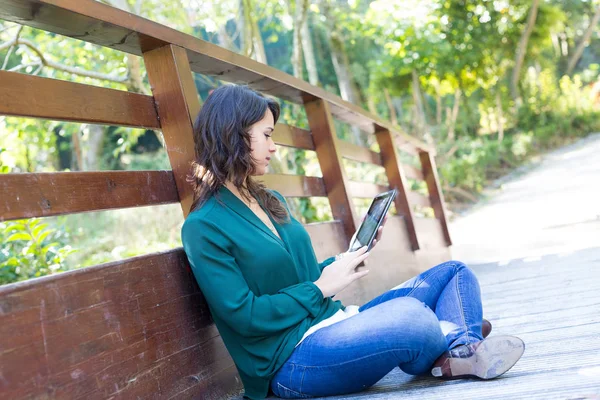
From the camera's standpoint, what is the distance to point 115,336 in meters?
1.87

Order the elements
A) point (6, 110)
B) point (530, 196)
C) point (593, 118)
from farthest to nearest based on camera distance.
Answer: point (593, 118)
point (530, 196)
point (6, 110)

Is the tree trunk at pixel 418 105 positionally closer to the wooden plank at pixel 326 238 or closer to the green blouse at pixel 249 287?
the wooden plank at pixel 326 238

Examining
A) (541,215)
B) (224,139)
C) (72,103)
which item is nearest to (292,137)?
(224,139)

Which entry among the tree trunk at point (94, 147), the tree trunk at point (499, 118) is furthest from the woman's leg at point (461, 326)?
the tree trunk at point (499, 118)

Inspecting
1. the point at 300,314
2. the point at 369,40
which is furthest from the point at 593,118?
the point at 300,314

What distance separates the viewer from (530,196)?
13.1 meters

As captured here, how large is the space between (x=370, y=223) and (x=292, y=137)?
1.12m

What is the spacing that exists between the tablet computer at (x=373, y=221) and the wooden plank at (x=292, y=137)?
0.83 meters

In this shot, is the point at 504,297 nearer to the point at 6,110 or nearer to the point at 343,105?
the point at 343,105

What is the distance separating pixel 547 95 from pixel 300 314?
19.4 m

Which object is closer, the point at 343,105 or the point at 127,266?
the point at 127,266

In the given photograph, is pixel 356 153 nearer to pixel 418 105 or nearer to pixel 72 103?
pixel 72 103

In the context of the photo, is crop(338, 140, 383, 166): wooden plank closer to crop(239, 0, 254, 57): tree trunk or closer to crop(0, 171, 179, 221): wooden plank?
crop(0, 171, 179, 221): wooden plank

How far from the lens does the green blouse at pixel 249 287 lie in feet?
6.77
